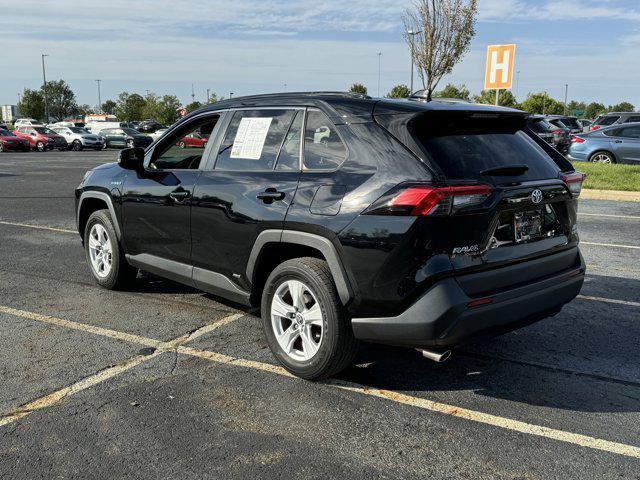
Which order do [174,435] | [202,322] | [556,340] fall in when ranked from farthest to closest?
[202,322]
[556,340]
[174,435]

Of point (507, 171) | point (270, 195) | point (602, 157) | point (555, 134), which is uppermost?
point (507, 171)

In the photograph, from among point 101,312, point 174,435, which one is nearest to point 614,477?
point 174,435

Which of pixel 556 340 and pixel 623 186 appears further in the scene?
pixel 623 186

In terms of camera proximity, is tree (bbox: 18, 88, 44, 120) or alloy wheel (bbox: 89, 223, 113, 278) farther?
tree (bbox: 18, 88, 44, 120)

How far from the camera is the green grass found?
13562 mm

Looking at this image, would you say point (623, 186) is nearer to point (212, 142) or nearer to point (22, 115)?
point (212, 142)

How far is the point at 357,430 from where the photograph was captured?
10.8ft

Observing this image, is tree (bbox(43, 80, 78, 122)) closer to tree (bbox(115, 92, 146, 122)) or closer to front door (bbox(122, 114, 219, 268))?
tree (bbox(115, 92, 146, 122))

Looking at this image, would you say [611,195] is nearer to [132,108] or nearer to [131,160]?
[131,160]

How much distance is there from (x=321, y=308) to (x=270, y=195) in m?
0.83

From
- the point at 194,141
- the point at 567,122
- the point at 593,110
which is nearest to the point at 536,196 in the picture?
the point at 194,141

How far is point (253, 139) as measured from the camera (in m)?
4.36

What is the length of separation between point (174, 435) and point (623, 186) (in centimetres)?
1282

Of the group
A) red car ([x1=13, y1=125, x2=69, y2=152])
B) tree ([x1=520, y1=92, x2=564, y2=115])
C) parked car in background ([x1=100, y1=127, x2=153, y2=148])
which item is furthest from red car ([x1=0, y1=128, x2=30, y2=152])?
tree ([x1=520, y1=92, x2=564, y2=115])
